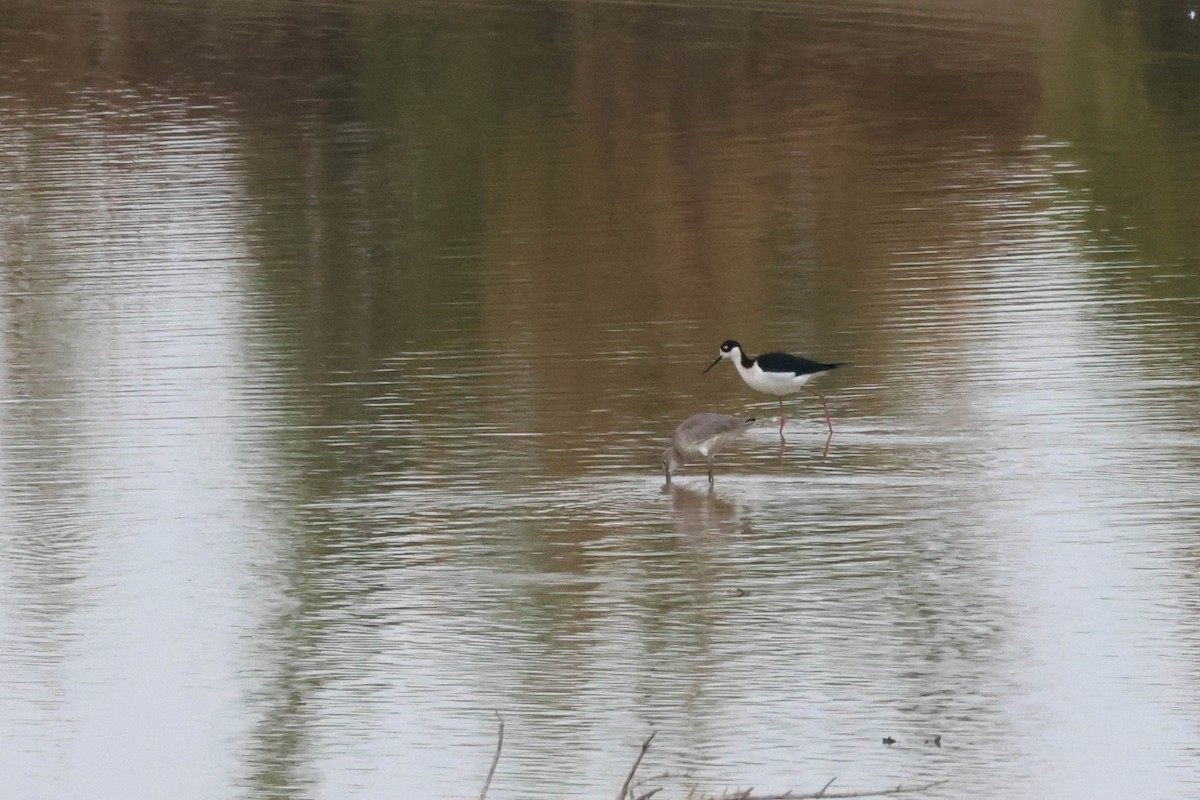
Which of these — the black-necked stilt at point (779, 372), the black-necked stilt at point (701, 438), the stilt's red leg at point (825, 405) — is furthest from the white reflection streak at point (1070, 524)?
the black-necked stilt at point (701, 438)

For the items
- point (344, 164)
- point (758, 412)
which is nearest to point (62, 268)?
point (344, 164)

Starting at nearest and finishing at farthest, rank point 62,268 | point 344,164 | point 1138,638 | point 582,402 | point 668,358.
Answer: point 1138,638 < point 582,402 < point 668,358 < point 62,268 < point 344,164

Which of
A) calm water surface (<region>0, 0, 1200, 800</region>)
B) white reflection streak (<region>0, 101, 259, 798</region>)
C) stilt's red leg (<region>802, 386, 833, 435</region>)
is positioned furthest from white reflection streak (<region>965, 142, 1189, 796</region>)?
white reflection streak (<region>0, 101, 259, 798</region>)

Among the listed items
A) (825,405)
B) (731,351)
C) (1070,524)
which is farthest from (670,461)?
(1070,524)

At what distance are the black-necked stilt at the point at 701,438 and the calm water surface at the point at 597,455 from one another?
178 millimetres

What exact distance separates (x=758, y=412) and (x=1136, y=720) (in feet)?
20.3

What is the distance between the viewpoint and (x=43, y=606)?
10.3m

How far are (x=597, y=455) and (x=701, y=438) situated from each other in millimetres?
783

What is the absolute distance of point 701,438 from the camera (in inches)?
484

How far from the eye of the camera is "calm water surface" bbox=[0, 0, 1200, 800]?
843cm

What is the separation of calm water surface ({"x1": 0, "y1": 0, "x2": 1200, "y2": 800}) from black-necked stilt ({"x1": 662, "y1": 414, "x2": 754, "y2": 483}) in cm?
18

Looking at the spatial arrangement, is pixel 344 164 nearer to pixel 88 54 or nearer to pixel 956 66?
pixel 956 66

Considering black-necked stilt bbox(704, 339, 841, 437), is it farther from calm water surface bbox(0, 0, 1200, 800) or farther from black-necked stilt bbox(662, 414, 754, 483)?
black-necked stilt bbox(662, 414, 754, 483)

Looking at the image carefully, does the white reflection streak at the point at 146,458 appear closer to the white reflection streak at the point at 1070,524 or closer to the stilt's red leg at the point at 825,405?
the white reflection streak at the point at 1070,524
